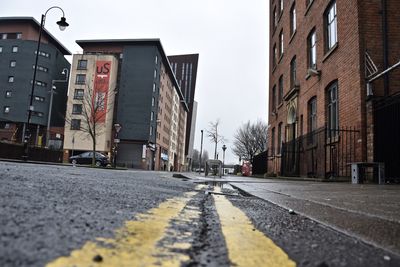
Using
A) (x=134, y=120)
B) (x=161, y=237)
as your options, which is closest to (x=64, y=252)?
(x=161, y=237)

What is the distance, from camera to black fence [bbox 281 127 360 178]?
1021cm

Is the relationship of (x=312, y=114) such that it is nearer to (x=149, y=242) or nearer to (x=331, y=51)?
(x=331, y=51)

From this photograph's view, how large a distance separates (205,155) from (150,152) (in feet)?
249

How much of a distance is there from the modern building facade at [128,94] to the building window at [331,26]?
3989cm

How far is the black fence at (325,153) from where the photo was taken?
10211mm

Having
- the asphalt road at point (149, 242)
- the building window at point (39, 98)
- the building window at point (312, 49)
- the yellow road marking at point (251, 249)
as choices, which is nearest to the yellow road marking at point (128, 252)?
the asphalt road at point (149, 242)

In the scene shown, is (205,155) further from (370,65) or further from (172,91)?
(370,65)

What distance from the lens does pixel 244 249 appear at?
127cm

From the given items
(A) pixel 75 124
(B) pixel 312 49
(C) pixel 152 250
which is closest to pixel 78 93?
(A) pixel 75 124

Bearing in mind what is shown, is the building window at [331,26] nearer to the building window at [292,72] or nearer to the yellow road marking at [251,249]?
the building window at [292,72]

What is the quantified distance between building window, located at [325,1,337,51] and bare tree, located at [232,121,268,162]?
153 ft

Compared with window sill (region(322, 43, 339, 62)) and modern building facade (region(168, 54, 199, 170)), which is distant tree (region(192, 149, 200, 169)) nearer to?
modern building facade (region(168, 54, 199, 170))

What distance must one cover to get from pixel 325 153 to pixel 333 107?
1.96m

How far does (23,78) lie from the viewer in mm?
55844
